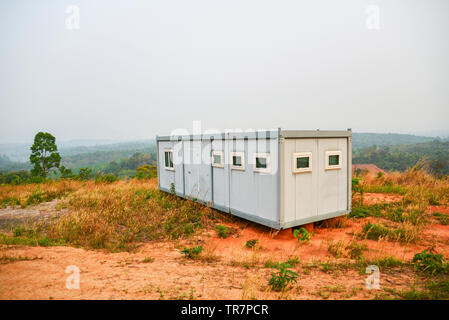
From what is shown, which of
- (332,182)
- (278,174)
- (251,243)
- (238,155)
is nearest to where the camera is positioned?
(278,174)

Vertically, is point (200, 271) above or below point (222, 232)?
above

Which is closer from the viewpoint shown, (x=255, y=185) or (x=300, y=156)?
(x=300, y=156)

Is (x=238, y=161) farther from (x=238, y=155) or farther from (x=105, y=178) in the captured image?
(x=105, y=178)

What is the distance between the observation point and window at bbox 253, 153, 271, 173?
21.5 feet

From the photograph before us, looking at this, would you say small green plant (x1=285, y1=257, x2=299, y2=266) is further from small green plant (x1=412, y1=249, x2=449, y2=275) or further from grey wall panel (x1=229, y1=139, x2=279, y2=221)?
small green plant (x1=412, y1=249, x2=449, y2=275)

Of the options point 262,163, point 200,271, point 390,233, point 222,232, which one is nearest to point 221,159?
point 262,163

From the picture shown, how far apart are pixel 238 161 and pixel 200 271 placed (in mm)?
3467

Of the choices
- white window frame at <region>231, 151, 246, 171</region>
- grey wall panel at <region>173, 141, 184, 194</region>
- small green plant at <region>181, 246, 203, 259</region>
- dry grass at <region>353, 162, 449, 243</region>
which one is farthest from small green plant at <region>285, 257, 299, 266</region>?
grey wall panel at <region>173, 141, 184, 194</region>

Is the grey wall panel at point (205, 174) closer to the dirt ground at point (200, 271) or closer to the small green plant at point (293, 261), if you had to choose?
the dirt ground at point (200, 271)

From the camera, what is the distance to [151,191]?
11891 millimetres

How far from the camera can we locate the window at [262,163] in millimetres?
6547

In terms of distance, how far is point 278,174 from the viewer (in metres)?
6.25
